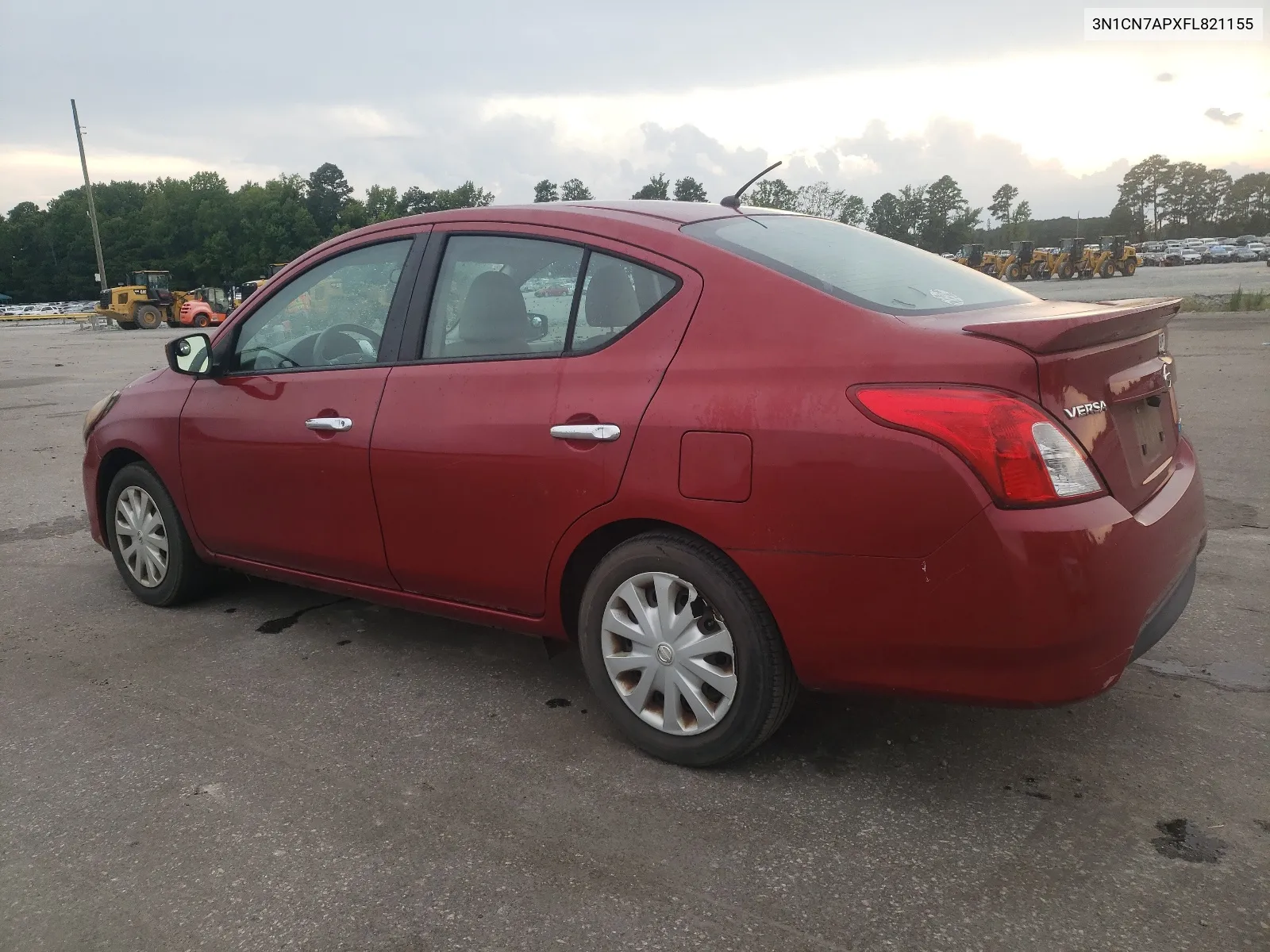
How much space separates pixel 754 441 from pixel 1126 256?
4907 cm

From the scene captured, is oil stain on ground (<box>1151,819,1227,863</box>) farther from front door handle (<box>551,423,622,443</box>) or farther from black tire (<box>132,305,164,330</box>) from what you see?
black tire (<box>132,305,164,330</box>)

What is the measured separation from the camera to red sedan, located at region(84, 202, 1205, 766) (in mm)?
2381

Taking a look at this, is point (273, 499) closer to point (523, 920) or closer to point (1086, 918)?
point (523, 920)

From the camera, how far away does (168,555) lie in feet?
14.6

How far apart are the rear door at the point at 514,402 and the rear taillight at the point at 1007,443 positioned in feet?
2.65

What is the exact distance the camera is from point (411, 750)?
123 inches

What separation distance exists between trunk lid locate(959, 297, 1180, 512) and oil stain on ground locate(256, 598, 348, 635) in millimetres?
3055

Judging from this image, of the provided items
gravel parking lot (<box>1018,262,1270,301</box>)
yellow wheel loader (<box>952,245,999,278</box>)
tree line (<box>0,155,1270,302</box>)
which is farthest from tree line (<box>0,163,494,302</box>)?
gravel parking lot (<box>1018,262,1270,301</box>)

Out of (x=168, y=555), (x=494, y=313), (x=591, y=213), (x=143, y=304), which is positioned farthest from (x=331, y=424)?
(x=143, y=304)

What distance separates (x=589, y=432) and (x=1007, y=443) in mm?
1164

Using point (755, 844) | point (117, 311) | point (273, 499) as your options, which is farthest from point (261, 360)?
point (117, 311)

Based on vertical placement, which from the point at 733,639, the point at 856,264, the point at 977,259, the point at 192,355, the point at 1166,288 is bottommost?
the point at 1166,288

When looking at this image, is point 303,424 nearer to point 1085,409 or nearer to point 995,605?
point 995,605

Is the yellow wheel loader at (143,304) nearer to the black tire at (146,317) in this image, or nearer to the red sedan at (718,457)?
the black tire at (146,317)
